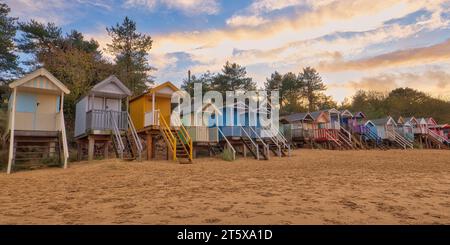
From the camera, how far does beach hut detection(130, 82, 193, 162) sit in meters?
15.5

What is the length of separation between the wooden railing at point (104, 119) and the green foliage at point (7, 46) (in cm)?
1663

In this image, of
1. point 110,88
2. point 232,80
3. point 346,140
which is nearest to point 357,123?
point 346,140

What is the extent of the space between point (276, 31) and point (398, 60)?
13745 mm

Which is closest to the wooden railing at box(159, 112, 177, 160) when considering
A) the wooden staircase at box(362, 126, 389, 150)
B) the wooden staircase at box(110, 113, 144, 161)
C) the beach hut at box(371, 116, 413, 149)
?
the wooden staircase at box(110, 113, 144, 161)

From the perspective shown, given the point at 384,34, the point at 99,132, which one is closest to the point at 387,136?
the point at 384,34

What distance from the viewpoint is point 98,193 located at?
631 centimetres

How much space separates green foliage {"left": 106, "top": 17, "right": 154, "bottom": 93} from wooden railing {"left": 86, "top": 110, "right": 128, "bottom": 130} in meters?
14.1

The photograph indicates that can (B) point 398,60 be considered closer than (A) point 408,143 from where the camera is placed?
Yes

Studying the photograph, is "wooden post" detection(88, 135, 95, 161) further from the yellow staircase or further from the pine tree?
the pine tree

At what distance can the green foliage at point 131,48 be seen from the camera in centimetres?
3012

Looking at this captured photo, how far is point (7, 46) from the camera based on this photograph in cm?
2445

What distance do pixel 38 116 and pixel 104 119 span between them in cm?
325

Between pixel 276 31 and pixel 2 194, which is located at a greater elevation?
pixel 276 31
